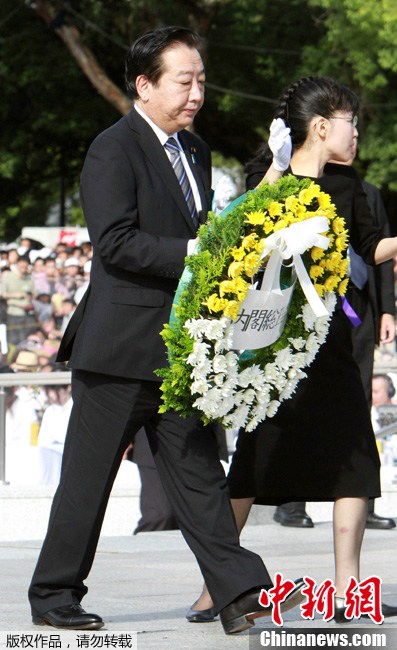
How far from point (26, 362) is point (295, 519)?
2506 mm

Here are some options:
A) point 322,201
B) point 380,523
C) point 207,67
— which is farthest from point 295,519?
point 207,67

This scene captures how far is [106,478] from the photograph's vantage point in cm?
501

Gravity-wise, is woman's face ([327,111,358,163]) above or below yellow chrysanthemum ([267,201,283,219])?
above

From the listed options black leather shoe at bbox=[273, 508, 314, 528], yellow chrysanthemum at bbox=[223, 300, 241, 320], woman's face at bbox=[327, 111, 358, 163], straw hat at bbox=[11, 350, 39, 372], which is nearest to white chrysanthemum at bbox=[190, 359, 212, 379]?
yellow chrysanthemum at bbox=[223, 300, 241, 320]

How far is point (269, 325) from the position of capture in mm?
4828

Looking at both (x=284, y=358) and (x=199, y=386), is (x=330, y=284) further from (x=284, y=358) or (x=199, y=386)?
(x=199, y=386)

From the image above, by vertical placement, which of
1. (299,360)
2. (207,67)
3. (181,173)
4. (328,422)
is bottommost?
(328,422)

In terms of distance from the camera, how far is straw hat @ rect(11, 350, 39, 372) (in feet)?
32.7

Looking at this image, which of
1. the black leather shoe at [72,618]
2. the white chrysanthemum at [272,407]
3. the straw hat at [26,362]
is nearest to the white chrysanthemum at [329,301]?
the white chrysanthemum at [272,407]

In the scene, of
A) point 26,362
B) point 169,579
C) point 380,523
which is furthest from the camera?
point 26,362

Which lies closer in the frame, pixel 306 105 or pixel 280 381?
pixel 280 381

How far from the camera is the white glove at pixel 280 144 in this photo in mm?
4855

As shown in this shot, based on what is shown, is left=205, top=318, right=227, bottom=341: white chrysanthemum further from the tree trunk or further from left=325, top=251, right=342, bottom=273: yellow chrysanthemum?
the tree trunk

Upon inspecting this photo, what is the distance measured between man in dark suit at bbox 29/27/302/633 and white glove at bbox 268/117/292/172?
33 centimetres
